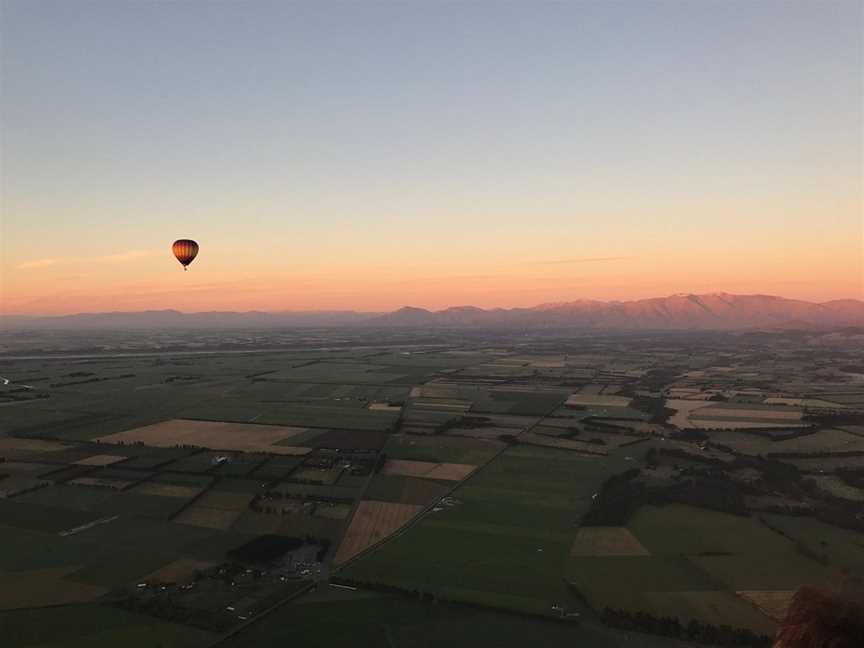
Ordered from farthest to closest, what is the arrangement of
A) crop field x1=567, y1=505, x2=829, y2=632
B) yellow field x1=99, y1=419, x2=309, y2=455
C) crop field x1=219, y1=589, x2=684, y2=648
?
yellow field x1=99, y1=419, x2=309, y2=455
crop field x1=567, y1=505, x2=829, y2=632
crop field x1=219, y1=589, x2=684, y2=648

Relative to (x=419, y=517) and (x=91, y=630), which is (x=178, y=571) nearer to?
(x=91, y=630)

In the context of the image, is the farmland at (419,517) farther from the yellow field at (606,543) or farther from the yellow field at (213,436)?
the yellow field at (213,436)

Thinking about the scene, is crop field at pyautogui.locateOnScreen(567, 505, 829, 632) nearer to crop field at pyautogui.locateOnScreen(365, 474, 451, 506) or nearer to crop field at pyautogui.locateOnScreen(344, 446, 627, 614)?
crop field at pyautogui.locateOnScreen(344, 446, 627, 614)

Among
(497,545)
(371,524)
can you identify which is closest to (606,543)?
(497,545)

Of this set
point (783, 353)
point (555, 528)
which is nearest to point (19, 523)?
point (555, 528)

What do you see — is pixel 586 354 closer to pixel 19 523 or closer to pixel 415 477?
pixel 415 477

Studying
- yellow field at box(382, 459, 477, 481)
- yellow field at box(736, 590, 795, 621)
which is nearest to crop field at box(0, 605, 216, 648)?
yellow field at box(736, 590, 795, 621)
